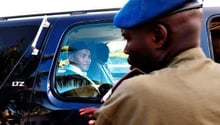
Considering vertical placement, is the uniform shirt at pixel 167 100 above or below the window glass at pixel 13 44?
below

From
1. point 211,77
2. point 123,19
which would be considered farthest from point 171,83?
point 123,19

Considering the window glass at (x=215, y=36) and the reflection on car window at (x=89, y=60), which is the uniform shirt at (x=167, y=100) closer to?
the reflection on car window at (x=89, y=60)

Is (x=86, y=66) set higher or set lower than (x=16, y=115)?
higher

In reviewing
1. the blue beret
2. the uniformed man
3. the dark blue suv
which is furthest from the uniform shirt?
the dark blue suv

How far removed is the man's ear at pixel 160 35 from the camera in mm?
1373

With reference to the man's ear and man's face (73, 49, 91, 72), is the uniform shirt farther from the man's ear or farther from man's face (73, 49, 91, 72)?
man's face (73, 49, 91, 72)

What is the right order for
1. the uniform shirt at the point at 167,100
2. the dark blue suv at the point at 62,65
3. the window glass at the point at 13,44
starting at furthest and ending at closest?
the window glass at the point at 13,44 < the dark blue suv at the point at 62,65 < the uniform shirt at the point at 167,100

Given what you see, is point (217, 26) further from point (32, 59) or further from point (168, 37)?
point (168, 37)

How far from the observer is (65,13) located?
3.67 metres

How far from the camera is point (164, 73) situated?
134 cm

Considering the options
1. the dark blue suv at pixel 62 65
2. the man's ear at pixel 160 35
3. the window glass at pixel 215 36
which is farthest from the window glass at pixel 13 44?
the man's ear at pixel 160 35

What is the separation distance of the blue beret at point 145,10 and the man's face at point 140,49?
4cm

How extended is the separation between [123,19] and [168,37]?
0.46 feet

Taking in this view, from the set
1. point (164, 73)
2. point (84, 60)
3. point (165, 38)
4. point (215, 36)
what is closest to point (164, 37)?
point (165, 38)
